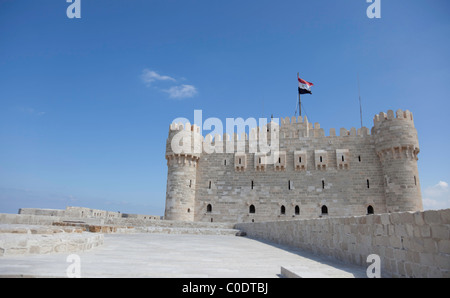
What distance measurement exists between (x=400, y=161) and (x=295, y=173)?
6759 millimetres

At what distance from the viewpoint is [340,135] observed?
2125 centimetres

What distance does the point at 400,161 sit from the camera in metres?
18.9

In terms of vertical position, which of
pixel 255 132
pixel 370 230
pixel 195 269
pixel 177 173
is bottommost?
pixel 195 269

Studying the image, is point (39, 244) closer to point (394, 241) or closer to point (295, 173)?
point (394, 241)

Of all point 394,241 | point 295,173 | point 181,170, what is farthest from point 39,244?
point 295,173

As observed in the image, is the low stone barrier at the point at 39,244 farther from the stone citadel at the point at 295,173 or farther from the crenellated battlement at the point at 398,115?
the crenellated battlement at the point at 398,115

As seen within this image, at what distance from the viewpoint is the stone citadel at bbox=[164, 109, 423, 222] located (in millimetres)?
19109

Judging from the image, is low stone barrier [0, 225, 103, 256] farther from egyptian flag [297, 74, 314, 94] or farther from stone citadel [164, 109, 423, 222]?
egyptian flag [297, 74, 314, 94]

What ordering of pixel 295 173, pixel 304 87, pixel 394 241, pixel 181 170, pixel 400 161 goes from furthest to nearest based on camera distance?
1. pixel 304 87
2. pixel 181 170
3. pixel 295 173
4. pixel 400 161
5. pixel 394 241

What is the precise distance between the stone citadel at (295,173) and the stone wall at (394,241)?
14372 mm

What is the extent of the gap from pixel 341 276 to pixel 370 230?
1.60 meters

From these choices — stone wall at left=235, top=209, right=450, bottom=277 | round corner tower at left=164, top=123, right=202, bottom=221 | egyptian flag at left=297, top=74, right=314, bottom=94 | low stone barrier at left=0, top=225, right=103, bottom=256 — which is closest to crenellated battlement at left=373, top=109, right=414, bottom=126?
egyptian flag at left=297, top=74, right=314, bottom=94
